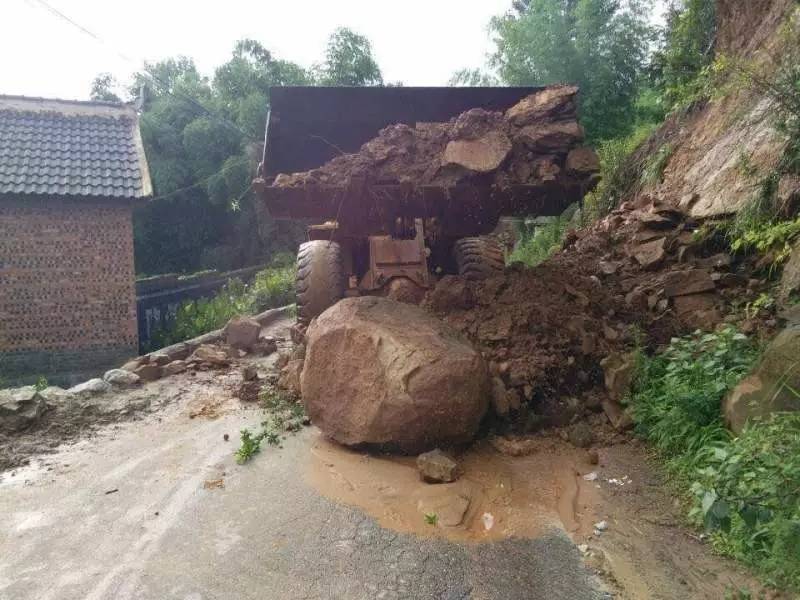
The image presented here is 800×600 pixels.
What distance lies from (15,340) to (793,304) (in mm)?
10168

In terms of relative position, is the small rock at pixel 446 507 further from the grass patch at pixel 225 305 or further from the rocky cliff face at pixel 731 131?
the grass patch at pixel 225 305

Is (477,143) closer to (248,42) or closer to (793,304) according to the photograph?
(793,304)

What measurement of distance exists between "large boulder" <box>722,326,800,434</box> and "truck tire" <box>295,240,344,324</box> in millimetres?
3814

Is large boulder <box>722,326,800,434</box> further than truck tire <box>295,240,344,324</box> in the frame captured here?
No

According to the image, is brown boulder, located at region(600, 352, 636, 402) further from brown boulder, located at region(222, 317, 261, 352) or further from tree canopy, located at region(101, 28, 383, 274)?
tree canopy, located at region(101, 28, 383, 274)

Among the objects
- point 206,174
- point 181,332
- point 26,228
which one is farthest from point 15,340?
point 206,174

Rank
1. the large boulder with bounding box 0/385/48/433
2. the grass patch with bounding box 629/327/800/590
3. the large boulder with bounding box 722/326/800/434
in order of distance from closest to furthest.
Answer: the grass patch with bounding box 629/327/800/590 < the large boulder with bounding box 722/326/800/434 < the large boulder with bounding box 0/385/48/433

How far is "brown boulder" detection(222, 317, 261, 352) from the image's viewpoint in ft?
26.4

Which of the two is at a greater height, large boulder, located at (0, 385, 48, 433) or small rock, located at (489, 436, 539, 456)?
small rock, located at (489, 436, 539, 456)

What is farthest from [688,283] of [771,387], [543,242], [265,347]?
[543,242]

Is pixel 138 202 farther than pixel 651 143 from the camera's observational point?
Yes

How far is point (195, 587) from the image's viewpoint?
8.43ft

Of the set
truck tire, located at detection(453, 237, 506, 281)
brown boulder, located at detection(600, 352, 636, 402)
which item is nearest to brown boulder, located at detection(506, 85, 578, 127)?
truck tire, located at detection(453, 237, 506, 281)

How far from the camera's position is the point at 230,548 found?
9.44 feet
